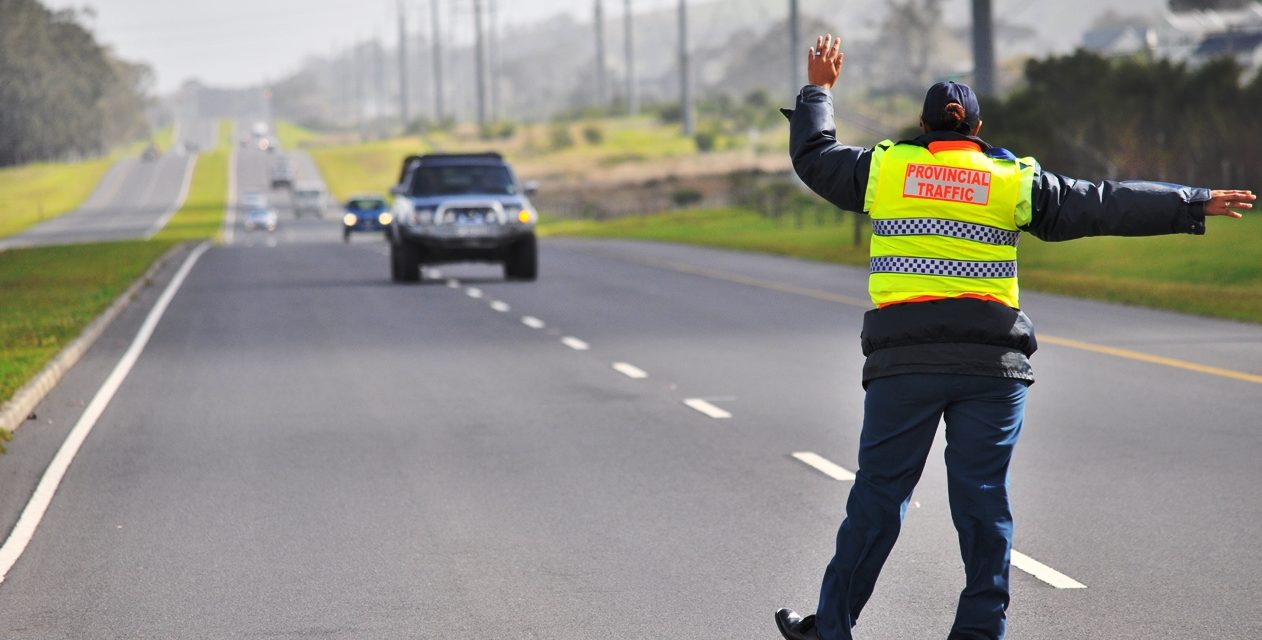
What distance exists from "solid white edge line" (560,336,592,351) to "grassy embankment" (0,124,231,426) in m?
4.84

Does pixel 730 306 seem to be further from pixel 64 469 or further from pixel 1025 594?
pixel 1025 594

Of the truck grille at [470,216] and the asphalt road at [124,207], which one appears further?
the asphalt road at [124,207]

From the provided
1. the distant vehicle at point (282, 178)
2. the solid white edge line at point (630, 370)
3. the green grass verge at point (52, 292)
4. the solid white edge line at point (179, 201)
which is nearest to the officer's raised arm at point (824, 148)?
the green grass verge at point (52, 292)

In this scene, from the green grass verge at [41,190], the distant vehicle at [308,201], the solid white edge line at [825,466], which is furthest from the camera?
the green grass verge at [41,190]

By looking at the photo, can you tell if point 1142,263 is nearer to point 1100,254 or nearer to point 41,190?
point 1100,254

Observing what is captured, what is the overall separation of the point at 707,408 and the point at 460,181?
19139 millimetres

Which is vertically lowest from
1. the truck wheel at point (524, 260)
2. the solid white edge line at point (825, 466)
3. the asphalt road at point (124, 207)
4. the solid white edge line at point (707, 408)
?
the asphalt road at point (124, 207)

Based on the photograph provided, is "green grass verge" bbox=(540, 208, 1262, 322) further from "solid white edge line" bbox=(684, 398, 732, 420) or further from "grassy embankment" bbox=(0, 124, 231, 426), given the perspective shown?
"grassy embankment" bbox=(0, 124, 231, 426)

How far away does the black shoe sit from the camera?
6.39m

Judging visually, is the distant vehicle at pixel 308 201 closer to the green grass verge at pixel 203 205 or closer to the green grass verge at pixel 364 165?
the green grass verge at pixel 203 205

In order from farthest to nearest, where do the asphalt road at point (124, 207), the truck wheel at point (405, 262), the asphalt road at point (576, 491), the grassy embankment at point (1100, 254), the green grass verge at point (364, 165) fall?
the green grass verge at point (364, 165) < the asphalt road at point (124, 207) < the truck wheel at point (405, 262) < the grassy embankment at point (1100, 254) < the asphalt road at point (576, 491)

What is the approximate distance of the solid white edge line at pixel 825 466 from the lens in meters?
10.8

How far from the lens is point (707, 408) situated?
14.2 meters

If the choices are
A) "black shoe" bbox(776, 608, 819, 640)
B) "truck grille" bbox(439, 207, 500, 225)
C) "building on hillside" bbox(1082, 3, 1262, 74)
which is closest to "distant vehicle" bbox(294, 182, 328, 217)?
"building on hillside" bbox(1082, 3, 1262, 74)
